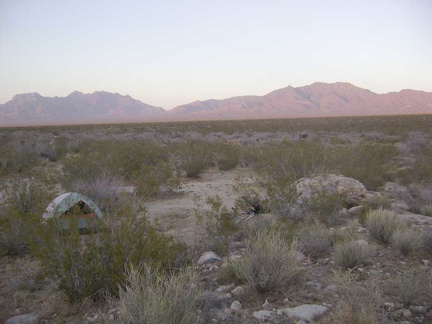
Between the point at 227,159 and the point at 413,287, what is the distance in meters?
12.2

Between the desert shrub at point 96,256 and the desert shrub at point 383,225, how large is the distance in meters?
3.78

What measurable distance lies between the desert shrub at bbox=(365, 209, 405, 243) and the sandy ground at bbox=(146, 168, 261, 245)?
10.7 feet

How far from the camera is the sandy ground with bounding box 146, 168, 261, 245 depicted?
289 inches

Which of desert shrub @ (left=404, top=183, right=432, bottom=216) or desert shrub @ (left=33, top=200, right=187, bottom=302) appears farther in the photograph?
desert shrub @ (left=404, top=183, right=432, bottom=216)

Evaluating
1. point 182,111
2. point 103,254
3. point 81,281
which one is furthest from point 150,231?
point 182,111

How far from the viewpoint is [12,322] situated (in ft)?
12.1

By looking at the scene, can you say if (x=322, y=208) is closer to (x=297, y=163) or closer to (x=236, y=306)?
(x=297, y=163)

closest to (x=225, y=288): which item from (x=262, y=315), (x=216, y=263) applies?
(x=262, y=315)

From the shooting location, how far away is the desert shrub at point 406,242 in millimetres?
5332

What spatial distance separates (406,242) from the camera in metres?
5.33

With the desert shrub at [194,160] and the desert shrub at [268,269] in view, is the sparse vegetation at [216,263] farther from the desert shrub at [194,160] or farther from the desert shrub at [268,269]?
the desert shrub at [194,160]

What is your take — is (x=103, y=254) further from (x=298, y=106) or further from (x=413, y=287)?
(x=298, y=106)

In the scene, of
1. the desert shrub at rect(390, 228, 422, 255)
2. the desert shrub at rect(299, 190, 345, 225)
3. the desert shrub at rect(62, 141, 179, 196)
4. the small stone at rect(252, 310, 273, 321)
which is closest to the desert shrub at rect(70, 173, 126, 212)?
the desert shrub at rect(62, 141, 179, 196)

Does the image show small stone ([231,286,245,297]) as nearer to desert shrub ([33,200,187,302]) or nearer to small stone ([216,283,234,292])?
small stone ([216,283,234,292])
